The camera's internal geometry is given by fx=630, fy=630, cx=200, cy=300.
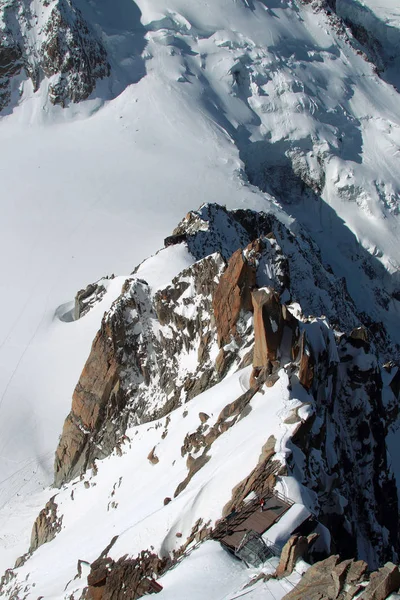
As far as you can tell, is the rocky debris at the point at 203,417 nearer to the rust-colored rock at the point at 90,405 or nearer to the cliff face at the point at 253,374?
the cliff face at the point at 253,374

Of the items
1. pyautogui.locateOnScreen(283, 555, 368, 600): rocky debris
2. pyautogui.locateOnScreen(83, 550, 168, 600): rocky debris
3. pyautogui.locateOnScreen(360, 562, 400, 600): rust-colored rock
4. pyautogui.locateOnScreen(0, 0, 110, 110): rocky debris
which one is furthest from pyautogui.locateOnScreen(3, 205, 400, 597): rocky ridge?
pyautogui.locateOnScreen(0, 0, 110, 110): rocky debris

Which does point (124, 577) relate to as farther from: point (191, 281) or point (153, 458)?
point (191, 281)

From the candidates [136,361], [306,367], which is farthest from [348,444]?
[136,361]

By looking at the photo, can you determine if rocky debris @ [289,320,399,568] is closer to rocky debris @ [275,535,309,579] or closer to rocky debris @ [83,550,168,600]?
rocky debris @ [275,535,309,579]

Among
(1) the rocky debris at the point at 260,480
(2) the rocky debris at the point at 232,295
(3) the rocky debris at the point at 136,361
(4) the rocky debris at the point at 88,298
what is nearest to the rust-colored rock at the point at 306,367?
(1) the rocky debris at the point at 260,480

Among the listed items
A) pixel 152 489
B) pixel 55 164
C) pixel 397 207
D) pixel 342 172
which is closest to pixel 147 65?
pixel 55 164

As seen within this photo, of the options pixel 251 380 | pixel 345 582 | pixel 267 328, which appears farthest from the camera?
pixel 251 380

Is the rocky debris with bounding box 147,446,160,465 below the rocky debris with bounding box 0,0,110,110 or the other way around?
the other way around
